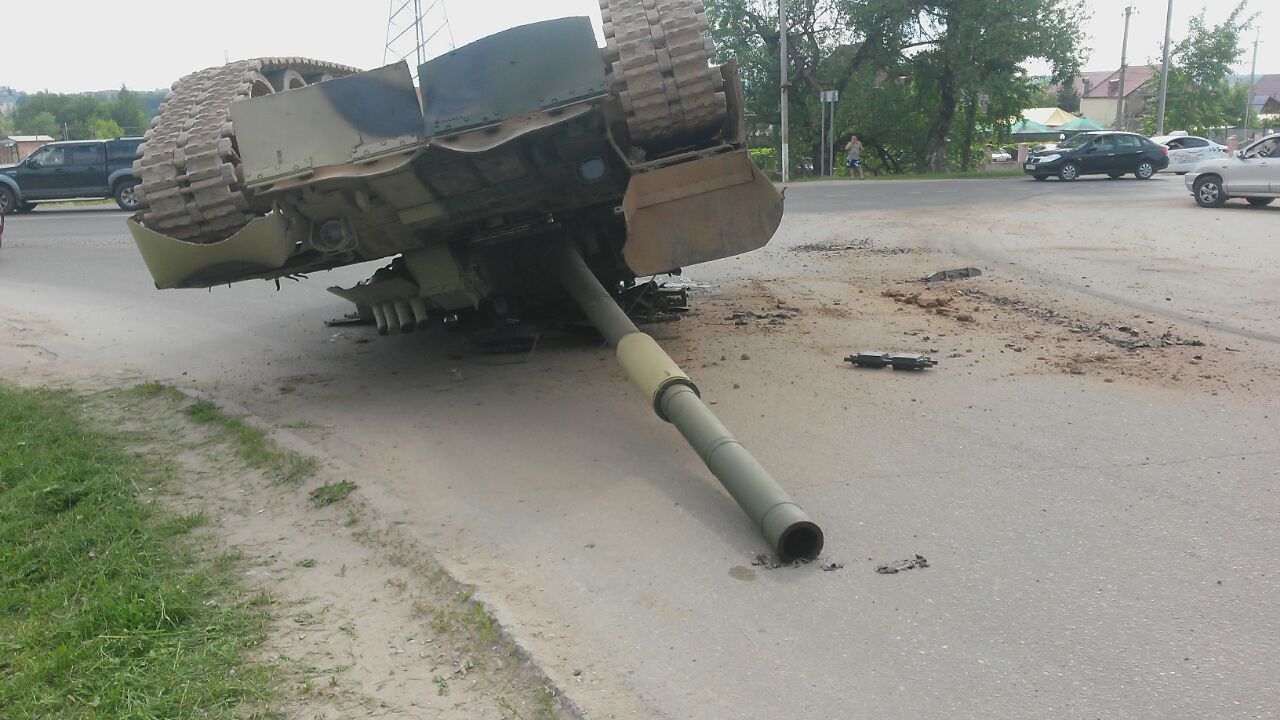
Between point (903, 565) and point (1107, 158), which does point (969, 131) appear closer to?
point (1107, 158)

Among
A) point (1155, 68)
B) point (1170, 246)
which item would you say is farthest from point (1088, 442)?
point (1155, 68)

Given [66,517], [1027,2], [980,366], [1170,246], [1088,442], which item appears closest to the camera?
[66,517]

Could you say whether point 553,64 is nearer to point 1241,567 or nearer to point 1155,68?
point 1241,567

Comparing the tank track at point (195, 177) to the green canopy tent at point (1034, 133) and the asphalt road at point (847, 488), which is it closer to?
the asphalt road at point (847, 488)

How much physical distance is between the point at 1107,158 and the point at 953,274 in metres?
18.9

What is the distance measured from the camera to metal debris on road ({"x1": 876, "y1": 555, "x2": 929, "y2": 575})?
3.87 meters

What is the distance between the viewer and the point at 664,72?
5.12 metres

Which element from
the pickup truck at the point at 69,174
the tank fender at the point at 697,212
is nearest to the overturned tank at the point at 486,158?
the tank fender at the point at 697,212

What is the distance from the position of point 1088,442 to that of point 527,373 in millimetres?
3501

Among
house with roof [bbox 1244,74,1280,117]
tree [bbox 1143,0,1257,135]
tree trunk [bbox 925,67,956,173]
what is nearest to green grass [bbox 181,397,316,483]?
tree trunk [bbox 925,67,956,173]

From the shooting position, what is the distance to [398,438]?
5.77 m

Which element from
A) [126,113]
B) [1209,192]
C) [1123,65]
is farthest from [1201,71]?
[126,113]

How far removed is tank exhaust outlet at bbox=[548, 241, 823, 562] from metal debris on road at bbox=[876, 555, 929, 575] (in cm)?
25

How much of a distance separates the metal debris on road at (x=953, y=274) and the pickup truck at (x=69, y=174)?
748 inches
